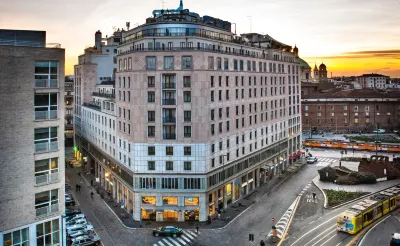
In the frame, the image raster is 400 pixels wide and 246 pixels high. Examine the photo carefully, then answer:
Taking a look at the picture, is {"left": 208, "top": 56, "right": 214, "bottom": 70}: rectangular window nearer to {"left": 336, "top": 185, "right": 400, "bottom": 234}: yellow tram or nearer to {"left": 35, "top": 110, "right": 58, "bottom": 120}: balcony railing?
{"left": 336, "top": 185, "right": 400, "bottom": 234}: yellow tram

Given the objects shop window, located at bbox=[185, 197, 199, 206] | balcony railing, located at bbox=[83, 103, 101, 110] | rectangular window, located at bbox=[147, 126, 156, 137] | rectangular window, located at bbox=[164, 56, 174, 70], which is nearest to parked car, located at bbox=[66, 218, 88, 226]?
shop window, located at bbox=[185, 197, 199, 206]

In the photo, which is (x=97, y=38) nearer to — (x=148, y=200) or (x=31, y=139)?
(x=148, y=200)

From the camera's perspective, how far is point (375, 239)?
170 feet

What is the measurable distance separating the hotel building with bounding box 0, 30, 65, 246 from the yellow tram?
129ft

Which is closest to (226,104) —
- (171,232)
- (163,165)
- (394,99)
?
(163,165)

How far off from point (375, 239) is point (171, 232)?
94.6 feet

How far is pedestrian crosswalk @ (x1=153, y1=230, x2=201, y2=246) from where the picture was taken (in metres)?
51.8

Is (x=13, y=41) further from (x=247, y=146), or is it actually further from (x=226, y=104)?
(x=247, y=146)

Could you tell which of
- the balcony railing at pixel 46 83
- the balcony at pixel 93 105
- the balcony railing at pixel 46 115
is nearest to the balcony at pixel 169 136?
the balcony railing at pixel 46 115

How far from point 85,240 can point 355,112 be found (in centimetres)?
13759

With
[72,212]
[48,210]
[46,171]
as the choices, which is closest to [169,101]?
[72,212]

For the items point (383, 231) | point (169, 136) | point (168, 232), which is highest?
point (169, 136)

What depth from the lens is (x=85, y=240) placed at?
51062 mm

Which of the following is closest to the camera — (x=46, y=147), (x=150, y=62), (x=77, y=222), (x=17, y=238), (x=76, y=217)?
(x=17, y=238)
